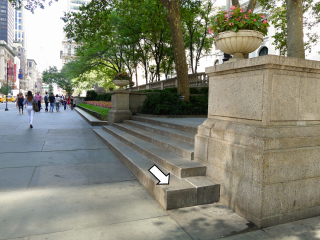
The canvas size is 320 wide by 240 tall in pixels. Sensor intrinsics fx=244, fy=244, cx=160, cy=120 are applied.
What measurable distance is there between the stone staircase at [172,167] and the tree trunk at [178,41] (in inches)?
227

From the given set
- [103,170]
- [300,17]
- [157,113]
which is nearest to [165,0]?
[157,113]

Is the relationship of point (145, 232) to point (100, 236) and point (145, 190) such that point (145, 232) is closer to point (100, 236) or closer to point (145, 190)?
point (100, 236)

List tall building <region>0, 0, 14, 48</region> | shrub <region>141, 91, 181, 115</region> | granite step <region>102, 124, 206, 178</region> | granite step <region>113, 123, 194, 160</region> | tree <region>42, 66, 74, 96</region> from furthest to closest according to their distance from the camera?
tall building <region>0, 0, 14, 48</region> → tree <region>42, 66, 74, 96</region> → shrub <region>141, 91, 181, 115</region> → granite step <region>113, 123, 194, 160</region> → granite step <region>102, 124, 206, 178</region>

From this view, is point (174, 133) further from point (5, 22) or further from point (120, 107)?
point (5, 22)

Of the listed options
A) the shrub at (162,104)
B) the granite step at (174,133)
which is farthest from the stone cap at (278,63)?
the shrub at (162,104)

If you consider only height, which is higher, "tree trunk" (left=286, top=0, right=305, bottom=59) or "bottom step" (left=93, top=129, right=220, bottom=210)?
"tree trunk" (left=286, top=0, right=305, bottom=59)

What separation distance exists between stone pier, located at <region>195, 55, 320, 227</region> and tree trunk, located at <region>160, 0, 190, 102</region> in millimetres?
9051

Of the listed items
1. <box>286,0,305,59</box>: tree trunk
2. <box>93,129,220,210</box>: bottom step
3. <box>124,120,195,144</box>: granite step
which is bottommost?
<box>93,129,220,210</box>: bottom step

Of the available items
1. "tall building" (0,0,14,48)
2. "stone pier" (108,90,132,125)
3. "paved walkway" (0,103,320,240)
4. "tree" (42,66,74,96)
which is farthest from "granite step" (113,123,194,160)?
"tall building" (0,0,14,48)

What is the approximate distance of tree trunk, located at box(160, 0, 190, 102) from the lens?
12468mm

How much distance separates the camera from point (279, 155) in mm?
3328

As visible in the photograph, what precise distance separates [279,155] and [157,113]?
8363mm

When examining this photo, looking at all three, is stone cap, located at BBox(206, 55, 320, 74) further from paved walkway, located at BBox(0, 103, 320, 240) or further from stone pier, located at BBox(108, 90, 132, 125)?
stone pier, located at BBox(108, 90, 132, 125)

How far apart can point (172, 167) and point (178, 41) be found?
959 centimetres
